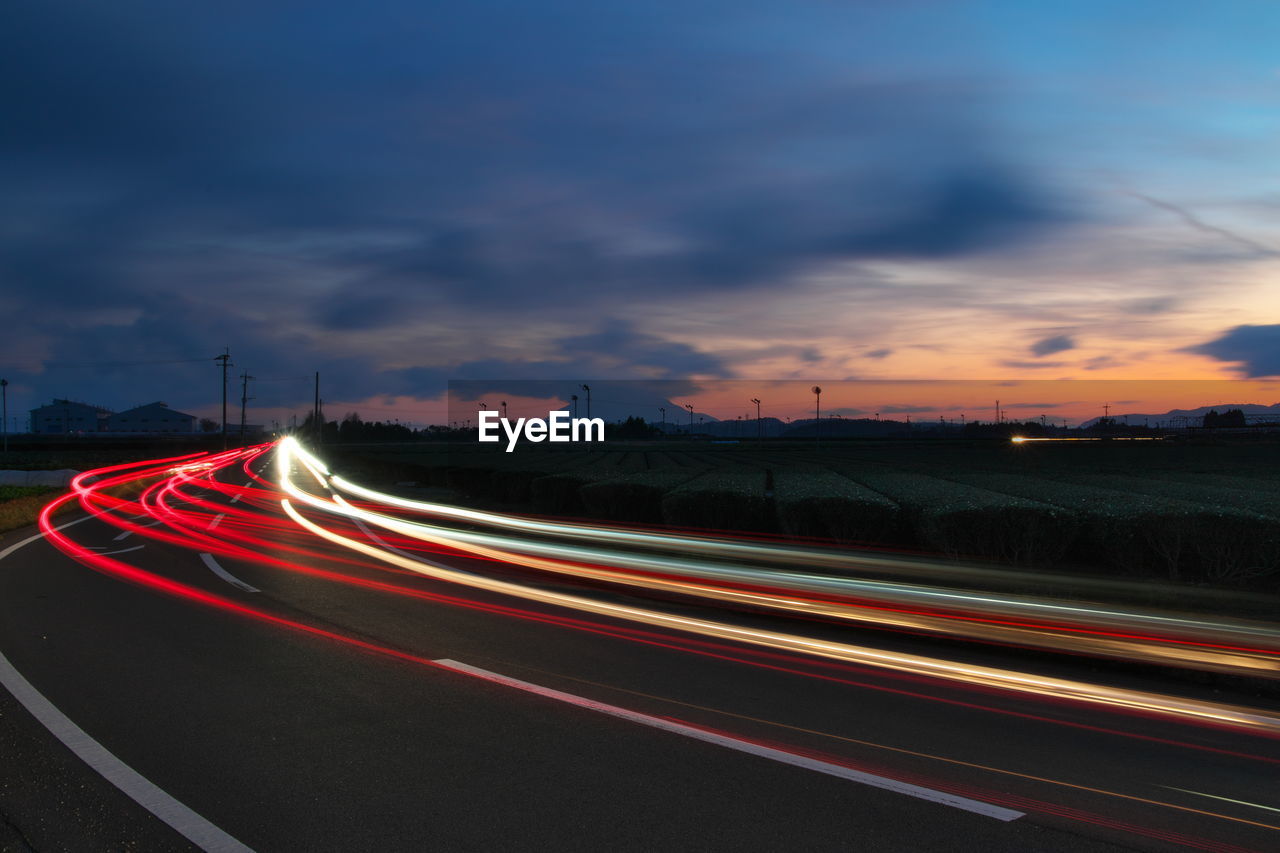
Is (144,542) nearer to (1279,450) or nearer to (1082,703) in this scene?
(1082,703)

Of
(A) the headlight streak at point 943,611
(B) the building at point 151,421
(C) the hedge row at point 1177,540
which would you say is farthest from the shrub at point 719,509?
(B) the building at point 151,421

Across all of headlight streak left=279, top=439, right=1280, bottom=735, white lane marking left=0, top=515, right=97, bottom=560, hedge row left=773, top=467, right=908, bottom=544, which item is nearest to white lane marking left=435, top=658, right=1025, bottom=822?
headlight streak left=279, top=439, right=1280, bottom=735

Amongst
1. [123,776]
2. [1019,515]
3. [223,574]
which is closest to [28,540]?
[223,574]

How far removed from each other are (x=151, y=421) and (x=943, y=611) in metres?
208

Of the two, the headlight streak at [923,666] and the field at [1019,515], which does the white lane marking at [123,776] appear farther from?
the field at [1019,515]

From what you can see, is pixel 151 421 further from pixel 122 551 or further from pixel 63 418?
pixel 122 551

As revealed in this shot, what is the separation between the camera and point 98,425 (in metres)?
177

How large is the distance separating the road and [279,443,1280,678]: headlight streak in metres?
0.17

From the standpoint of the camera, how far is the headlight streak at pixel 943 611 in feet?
24.2

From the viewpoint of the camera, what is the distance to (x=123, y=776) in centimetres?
488

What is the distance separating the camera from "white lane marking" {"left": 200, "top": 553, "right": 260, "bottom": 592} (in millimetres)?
11953

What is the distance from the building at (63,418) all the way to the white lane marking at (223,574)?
7482 inches

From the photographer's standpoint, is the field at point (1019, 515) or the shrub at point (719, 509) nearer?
the field at point (1019, 515)

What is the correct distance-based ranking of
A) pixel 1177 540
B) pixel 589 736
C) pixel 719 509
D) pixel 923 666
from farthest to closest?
pixel 719 509, pixel 1177 540, pixel 923 666, pixel 589 736
